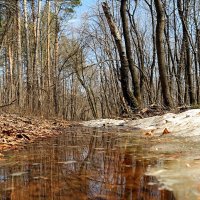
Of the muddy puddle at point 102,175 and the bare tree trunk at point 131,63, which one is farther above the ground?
the bare tree trunk at point 131,63

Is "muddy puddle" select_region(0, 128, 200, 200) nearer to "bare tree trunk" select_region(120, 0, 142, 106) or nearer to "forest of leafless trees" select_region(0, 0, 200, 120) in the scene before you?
"forest of leafless trees" select_region(0, 0, 200, 120)

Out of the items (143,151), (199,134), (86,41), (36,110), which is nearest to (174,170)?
(143,151)

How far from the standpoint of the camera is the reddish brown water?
1617 millimetres

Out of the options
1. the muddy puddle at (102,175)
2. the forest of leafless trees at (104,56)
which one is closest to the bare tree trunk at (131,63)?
the forest of leafless trees at (104,56)

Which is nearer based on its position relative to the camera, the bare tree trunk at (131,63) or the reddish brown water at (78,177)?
the reddish brown water at (78,177)

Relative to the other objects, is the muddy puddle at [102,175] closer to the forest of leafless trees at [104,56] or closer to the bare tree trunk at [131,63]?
the forest of leafless trees at [104,56]

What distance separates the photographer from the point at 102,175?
2080mm

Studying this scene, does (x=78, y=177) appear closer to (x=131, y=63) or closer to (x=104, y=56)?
(x=131, y=63)

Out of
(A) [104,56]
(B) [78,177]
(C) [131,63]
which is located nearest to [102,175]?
(B) [78,177]

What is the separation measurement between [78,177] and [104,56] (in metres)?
28.6

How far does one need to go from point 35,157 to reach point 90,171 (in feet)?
2.76

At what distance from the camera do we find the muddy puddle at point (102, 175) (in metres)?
1.63

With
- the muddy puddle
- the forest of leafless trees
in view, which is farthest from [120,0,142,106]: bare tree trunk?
the muddy puddle

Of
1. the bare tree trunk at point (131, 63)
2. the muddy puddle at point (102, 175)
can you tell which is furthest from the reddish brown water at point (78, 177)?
the bare tree trunk at point (131, 63)
